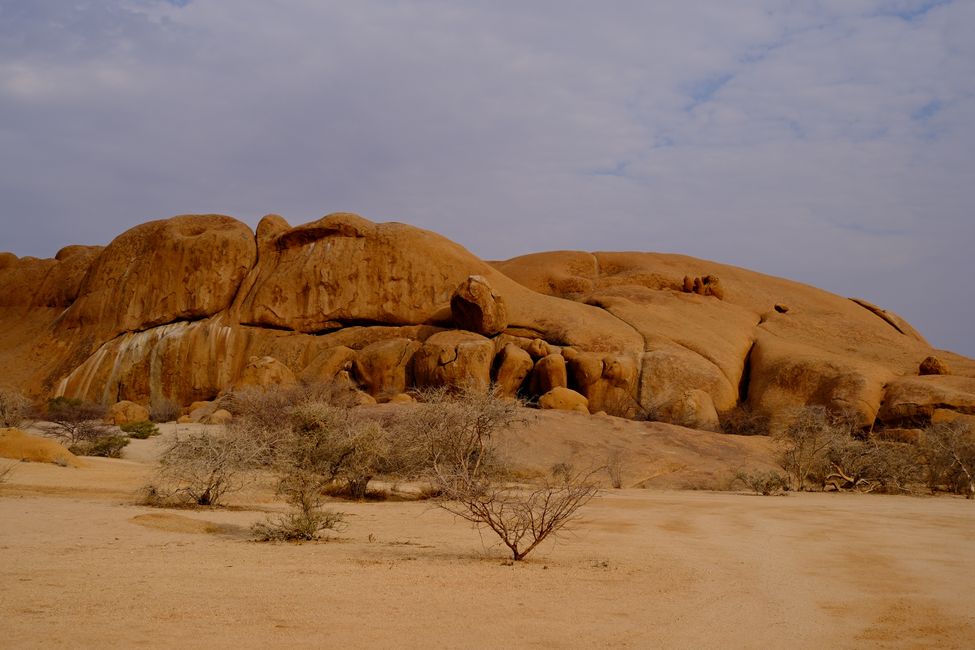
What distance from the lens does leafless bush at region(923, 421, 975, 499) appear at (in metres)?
18.5

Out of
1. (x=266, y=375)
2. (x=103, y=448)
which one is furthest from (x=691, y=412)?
(x=103, y=448)

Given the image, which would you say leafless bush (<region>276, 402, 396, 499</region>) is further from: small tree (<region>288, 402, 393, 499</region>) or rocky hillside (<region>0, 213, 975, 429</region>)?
rocky hillside (<region>0, 213, 975, 429</region>)

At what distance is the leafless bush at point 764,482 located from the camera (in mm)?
17062

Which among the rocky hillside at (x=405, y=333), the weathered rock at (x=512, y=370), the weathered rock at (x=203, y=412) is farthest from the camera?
the rocky hillside at (x=405, y=333)

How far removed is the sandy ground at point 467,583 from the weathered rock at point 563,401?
13.5m

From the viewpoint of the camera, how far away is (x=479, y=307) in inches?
1227

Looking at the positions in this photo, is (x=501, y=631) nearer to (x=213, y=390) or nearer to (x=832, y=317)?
(x=213, y=390)

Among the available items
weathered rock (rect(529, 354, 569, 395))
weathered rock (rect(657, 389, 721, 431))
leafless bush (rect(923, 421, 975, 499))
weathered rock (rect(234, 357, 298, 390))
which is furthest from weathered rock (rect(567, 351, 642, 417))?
leafless bush (rect(923, 421, 975, 499))

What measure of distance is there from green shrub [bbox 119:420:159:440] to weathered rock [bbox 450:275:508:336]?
12.3 meters

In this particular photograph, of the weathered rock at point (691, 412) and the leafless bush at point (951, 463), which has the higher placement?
the weathered rock at point (691, 412)

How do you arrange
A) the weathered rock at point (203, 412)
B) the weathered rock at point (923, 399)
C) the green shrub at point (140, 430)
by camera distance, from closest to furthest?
the green shrub at point (140, 430) < the weathered rock at point (203, 412) < the weathered rock at point (923, 399)

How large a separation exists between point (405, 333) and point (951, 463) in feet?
66.3

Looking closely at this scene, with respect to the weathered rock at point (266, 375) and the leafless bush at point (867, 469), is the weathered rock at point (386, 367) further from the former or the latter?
the leafless bush at point (867, 469)

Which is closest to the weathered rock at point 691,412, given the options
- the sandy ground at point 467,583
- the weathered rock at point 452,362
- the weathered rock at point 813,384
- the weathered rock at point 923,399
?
the weathered rock at point 813,384
